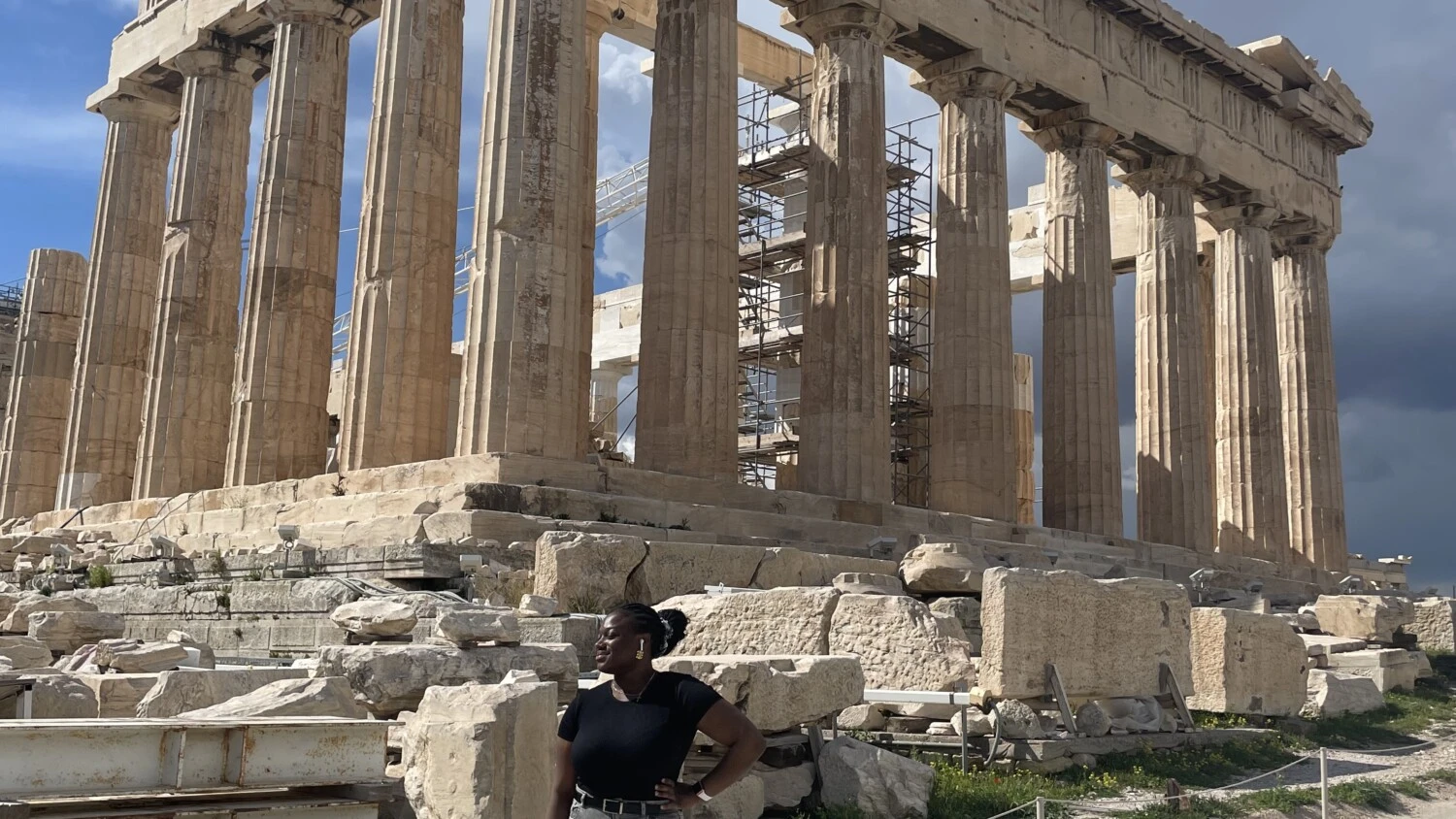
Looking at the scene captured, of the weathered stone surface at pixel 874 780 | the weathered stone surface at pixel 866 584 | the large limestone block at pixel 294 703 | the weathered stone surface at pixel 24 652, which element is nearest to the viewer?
the large limestone block at pixel 294 703

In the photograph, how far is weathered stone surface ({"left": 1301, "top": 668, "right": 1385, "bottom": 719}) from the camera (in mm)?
16038

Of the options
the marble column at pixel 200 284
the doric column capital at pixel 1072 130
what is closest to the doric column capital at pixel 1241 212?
the doric column capital at pixel 1072 130

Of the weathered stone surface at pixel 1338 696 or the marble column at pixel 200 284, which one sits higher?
the marble column at pixel 200 284

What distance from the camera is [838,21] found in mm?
22766

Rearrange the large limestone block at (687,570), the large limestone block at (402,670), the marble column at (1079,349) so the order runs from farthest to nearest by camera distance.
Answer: the marble column at (1079,349), the large limestone block at (687,570), the large limestone block at (402,670)

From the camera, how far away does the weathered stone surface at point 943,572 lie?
1451cm

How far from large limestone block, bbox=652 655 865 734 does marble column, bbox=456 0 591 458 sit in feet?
28.4

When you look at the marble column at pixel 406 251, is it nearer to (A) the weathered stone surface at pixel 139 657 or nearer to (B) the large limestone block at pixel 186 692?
(A) the weathered stone surface at pixel 139 657

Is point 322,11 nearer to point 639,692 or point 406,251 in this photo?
point 406,251

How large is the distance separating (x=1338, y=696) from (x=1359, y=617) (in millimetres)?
4697

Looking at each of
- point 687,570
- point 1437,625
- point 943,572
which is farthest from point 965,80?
point 687,570

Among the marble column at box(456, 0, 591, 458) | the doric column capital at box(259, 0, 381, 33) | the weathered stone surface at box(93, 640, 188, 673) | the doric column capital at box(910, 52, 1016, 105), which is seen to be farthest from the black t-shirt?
the doric column capital at box(910, 52, 1016, 105)

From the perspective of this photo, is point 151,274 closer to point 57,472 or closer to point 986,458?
point 57,472

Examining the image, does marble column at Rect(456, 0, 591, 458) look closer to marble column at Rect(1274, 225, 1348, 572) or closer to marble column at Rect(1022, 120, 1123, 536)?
marble column at Rect(1022, 120, 1123, 536)
